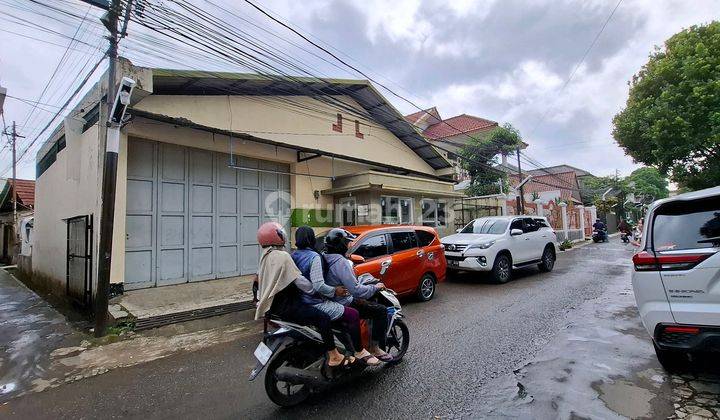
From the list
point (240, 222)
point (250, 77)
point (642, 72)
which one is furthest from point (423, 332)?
point (642, 72)

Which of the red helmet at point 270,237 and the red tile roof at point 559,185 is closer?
the red helmet at point 270,237

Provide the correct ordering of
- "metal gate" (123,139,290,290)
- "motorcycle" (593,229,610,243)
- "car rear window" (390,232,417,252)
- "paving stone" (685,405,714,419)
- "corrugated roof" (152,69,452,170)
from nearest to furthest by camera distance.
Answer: "paving stone" (685,405,714,419)
"car rear window" (390,232,417,252)
"corrugated roof" (152,69,452,170)
"metal gate" (123,139,290,290)
"motorcycle" (593,229,610,243)

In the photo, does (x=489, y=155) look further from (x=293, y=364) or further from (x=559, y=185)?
(x=559, y=185)

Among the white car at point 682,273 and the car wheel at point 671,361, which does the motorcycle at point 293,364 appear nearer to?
the white car at point 682,273

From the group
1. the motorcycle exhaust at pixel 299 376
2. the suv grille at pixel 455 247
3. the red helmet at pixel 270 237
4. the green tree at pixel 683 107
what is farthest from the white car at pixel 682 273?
the green tree at pixel 683 107

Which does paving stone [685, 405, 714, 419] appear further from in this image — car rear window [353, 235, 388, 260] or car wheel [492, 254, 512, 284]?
car wheel [492, 254, 512, 284]

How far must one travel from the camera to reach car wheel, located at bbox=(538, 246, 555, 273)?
11062 mm

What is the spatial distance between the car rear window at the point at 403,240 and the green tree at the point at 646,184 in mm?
44795

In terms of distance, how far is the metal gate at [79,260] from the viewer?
7.13m

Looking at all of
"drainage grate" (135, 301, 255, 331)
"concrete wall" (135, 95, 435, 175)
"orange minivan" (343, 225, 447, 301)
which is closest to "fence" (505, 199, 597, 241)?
"concrete wall" (135, 95, 435, 175)

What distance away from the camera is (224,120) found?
9.91 m

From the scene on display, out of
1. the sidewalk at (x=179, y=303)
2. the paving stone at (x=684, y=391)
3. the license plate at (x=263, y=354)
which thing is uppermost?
the license plate at (x=263, y=354)

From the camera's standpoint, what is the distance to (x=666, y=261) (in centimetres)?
331

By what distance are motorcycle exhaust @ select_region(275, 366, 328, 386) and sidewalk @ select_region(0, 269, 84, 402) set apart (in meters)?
3.27
